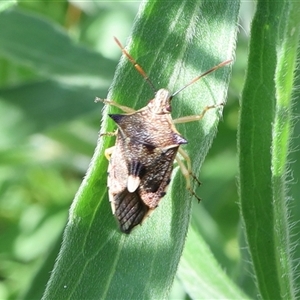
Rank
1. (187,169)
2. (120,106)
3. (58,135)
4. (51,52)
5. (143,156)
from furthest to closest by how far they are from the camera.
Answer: (58,135) → (51,52) → (143,156) → (187,169) → (120,106)

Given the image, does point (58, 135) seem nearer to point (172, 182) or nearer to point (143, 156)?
point (143, 156)

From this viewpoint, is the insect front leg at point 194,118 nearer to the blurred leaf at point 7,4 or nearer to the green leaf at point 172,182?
the green leaf at point 172,182

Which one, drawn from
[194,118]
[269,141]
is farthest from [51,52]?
[269,141]

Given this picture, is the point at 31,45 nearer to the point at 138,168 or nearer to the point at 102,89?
the point at 102,89

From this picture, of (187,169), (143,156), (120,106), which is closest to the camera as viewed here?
(120,106)

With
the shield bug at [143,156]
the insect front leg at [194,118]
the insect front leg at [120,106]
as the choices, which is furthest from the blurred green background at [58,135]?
the insect front leg at [120,106]

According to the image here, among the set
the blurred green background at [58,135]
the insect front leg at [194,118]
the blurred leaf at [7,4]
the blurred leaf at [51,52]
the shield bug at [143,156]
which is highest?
the blurred leaf at [7,4]
